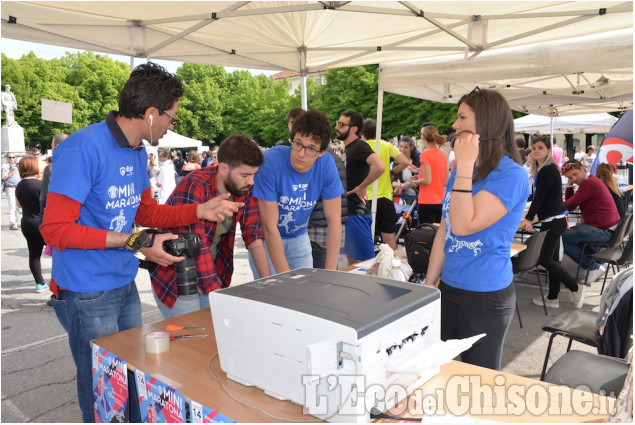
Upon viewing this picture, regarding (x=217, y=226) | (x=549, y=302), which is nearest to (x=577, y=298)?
(x=549, y=302)

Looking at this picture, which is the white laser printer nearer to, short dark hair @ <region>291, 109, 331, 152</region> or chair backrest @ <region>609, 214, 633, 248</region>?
short dark hair @ <region>291, 109, 331, 152</region>

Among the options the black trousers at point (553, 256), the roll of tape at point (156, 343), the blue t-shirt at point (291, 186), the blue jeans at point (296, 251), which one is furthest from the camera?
the black trousers at point (553, 256)

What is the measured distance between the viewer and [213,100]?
4028 centimetres

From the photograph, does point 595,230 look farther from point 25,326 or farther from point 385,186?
point 25,326

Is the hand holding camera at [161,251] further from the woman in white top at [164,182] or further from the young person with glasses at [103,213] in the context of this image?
the woman in white top at [164,182]

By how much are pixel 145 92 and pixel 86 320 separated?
34.8 inches

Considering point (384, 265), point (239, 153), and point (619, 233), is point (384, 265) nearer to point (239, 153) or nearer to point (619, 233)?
point (239, 153)

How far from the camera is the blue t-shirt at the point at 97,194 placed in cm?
157

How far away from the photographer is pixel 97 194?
166 cm

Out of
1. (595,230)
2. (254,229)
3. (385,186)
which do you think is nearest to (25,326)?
(254,229)

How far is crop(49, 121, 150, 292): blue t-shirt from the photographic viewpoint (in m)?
1.57

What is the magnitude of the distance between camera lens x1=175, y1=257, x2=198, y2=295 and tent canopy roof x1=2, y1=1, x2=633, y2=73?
2.48 metres

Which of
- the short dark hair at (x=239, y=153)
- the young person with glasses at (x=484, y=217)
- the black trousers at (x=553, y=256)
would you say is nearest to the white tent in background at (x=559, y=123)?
the black trousers at (x=553, y=256)

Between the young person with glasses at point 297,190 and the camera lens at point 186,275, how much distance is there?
2.36 ft
